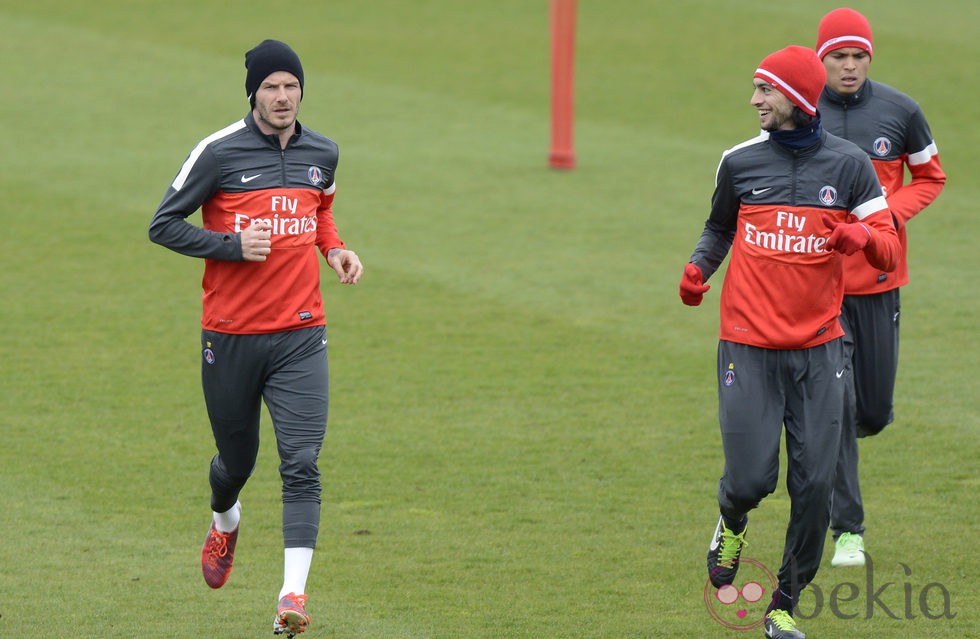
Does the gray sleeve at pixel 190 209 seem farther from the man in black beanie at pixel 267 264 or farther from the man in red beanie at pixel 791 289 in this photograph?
the man in red beanie at pixel 791 289

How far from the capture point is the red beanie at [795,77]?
5980 millimetres

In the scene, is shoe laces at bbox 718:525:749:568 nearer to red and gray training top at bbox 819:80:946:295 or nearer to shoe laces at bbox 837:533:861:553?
shoe laces at bbox 837:533:861:553

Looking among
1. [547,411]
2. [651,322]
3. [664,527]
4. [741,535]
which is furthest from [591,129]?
[741,535]

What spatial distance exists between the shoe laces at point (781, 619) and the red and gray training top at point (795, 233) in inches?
45.3

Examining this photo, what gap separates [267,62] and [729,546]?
2874mm

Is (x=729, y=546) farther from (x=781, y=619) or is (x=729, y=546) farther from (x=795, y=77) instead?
(x=795, y=77)

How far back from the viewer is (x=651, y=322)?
12.5 m

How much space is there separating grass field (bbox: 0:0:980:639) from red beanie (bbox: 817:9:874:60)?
98.7 inches

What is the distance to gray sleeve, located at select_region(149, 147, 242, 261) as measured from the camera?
20.3 feet

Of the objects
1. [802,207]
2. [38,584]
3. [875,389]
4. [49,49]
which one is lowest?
[38,584]

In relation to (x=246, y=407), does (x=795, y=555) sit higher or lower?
lower

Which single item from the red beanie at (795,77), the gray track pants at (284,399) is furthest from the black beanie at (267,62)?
the red beanie at (795,77)

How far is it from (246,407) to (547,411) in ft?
12.8

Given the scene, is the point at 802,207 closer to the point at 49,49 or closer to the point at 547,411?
the point at 547,411
